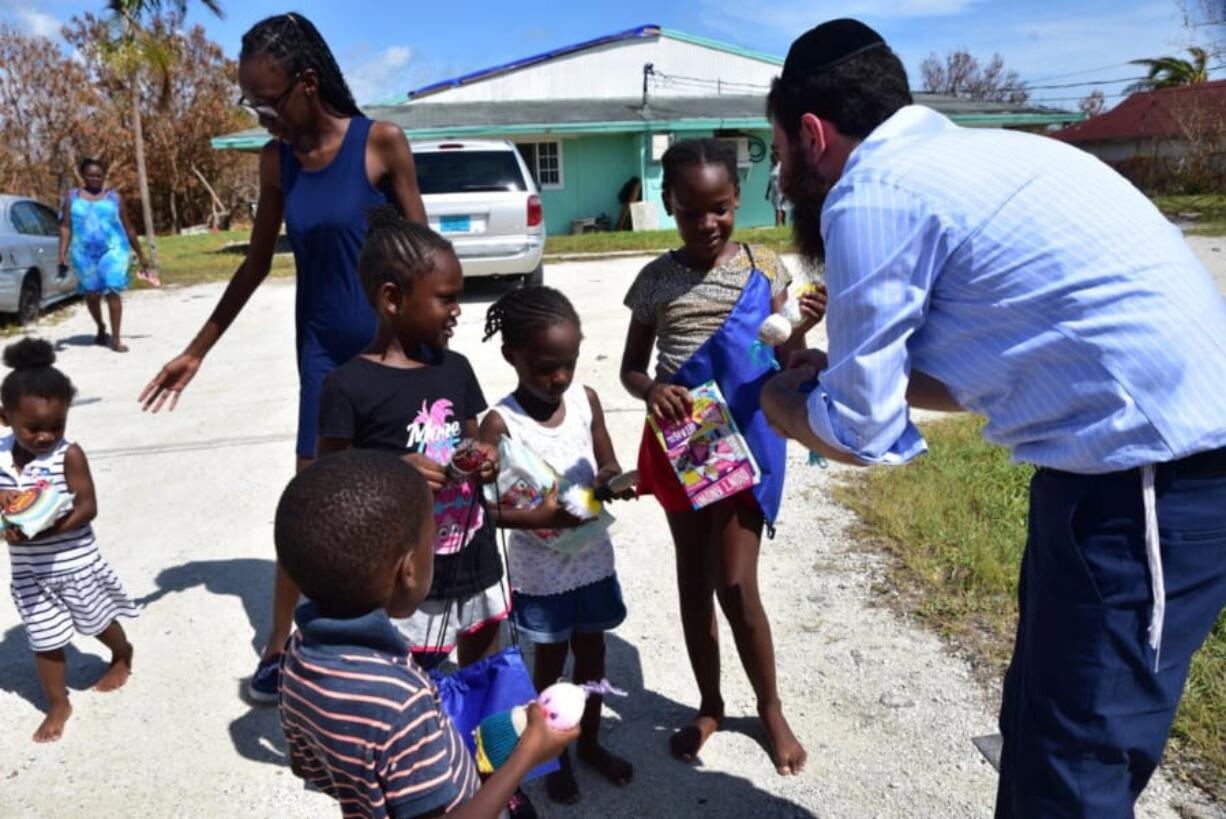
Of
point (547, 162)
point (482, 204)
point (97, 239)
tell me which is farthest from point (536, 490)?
point (547, 162)

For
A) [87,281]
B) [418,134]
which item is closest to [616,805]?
[87,281]

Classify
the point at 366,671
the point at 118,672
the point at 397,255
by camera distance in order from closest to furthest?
Result: 1. the point at 366,671
2. the point at 397,255
3. the point at 118,672

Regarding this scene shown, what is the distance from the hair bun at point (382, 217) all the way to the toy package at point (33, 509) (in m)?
1.44

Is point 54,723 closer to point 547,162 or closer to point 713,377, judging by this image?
point 713,377

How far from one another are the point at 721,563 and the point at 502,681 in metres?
1.03

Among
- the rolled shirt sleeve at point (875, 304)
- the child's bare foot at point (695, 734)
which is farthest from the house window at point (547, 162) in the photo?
the rolled shirt sleeve at point (875, 304)

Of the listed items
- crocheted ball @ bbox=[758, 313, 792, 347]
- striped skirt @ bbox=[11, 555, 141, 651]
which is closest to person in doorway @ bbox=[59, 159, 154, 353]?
striped skirt @ bbox=[11, 555, 141, 651]

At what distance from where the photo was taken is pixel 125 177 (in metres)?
29.1

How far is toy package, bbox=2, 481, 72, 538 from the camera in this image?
3139 mm

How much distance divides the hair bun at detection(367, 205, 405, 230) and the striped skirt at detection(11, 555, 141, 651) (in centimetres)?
167

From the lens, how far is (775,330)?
8.93 ft

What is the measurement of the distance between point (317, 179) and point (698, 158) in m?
1.20

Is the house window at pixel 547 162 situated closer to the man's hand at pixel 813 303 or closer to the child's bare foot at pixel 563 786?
the man's hand at pixel 813 303

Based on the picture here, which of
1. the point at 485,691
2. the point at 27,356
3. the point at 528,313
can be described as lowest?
the point at 485,691
